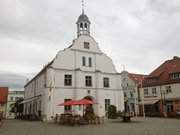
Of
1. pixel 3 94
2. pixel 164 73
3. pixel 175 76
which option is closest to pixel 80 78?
pixel 3 94

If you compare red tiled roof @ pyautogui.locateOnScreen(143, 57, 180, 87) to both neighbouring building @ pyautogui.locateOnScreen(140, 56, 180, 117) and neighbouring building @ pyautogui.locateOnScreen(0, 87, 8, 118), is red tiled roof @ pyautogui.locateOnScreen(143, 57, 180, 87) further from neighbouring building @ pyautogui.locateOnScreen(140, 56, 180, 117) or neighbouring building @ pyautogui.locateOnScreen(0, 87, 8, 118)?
neighbouring building @ pyautogui.locateOnScreen(0, 87, 8, 118)

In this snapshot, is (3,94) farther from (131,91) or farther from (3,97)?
(131,91)

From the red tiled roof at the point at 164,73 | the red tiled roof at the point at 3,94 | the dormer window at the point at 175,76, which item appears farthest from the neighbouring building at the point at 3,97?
the dormer window at the point at 175,76

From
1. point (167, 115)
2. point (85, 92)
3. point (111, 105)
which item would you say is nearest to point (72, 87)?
point (85, 92)

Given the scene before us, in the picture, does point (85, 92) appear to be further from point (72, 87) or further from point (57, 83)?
point (57, 83)

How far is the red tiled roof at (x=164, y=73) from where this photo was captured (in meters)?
37.4

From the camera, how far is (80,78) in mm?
30531

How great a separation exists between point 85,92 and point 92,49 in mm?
6890

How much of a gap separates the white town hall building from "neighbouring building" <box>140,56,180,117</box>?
27.4ft

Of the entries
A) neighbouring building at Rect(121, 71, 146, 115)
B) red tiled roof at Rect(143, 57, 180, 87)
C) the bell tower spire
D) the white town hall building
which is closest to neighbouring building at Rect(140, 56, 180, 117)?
red tiled roof at Rect(143, 57, 180, 87)

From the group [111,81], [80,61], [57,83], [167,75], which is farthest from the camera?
[167,75]

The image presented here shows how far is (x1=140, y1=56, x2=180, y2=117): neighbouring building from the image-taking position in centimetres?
3538

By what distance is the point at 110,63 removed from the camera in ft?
114

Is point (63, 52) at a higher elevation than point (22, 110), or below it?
higher
